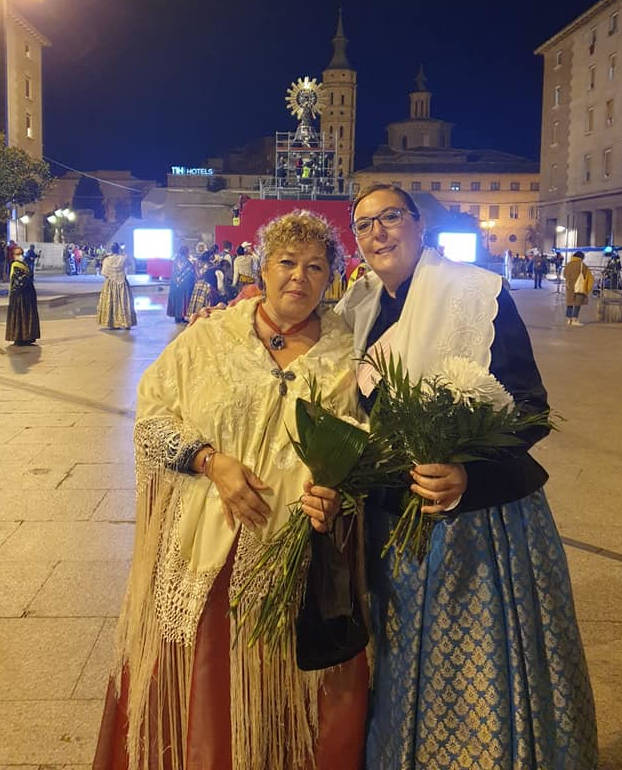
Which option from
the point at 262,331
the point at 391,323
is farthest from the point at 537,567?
the point at 262,331

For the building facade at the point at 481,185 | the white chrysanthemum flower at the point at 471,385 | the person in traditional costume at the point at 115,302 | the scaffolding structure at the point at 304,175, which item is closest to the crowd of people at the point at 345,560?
the white chrysanthemum flower at the point at 471,385

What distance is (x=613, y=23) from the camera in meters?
45.9

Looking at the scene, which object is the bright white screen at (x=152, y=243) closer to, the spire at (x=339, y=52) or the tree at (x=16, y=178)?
the tree at (x=16, y=178)

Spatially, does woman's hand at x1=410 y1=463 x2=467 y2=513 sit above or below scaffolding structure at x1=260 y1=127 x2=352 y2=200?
below

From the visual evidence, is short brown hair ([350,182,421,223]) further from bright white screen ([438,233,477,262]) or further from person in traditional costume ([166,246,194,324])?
bright white screen ([438,233,477,262])

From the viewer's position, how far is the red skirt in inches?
81.4

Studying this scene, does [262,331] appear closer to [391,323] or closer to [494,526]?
[391,323]

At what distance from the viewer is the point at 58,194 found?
92000mm

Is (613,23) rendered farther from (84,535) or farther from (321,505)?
(321,505)

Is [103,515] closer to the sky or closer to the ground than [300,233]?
closer to the ground

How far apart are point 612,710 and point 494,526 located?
1.27 metres

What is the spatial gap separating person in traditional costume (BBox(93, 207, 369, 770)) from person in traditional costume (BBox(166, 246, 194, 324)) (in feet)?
47.6

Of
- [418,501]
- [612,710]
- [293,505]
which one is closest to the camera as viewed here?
[418,501]

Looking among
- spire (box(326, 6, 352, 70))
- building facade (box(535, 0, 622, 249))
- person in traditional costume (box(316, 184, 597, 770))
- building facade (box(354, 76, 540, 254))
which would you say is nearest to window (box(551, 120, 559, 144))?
building facade (box(535, 0, 622, 249))
